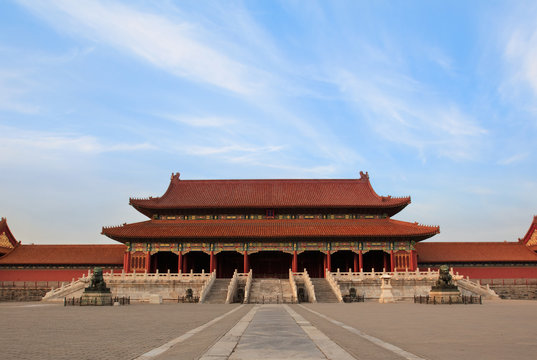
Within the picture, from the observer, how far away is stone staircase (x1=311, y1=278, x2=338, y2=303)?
35.2 metres

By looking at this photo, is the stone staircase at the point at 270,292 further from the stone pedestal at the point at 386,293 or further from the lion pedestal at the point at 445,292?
the lion pedestal at the point at 445,292

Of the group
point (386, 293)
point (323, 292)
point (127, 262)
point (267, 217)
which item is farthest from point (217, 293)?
point (267, 217)

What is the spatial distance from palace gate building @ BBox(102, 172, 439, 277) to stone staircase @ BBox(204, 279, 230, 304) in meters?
4.86

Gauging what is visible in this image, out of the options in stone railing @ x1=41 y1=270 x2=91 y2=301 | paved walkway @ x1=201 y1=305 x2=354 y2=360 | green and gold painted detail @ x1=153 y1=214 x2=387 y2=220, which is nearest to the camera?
paved walkway @ x1=201 y1=305 x2=354 y2=360

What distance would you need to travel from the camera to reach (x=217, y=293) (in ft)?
120

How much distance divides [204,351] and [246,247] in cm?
3767

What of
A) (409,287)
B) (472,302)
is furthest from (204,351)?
(409,287)

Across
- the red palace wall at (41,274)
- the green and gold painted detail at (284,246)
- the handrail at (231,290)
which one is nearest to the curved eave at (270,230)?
the green and gold painted detail at (284,246)

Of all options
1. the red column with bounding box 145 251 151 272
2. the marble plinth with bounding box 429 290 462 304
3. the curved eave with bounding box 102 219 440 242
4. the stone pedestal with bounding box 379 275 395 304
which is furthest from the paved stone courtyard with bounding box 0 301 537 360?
the red column with bounding box 145 251 151 272

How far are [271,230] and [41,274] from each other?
79.4 feet

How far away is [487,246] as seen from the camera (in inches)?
1964

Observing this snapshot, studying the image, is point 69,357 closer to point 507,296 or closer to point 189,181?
point 507,296

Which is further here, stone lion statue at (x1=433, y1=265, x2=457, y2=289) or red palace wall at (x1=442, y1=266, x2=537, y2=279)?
red palace wall at (x1=442, y1=266, x2=537, y2=279)

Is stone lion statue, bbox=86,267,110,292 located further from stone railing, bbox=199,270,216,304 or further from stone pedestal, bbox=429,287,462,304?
stone pedestal, bbox=429,287,462,304
